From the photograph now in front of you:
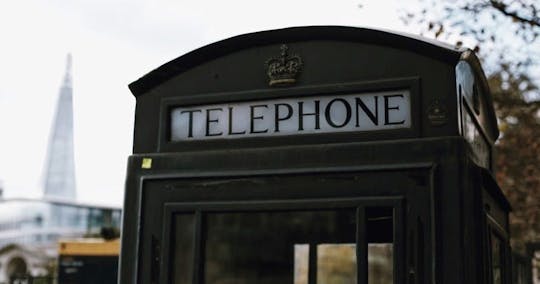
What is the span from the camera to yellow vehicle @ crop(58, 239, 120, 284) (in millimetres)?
17812

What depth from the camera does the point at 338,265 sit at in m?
2.51

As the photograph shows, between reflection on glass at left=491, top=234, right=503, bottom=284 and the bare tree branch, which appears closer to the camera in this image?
reflection on glass at left=491, top=234, right=503, bottom=284

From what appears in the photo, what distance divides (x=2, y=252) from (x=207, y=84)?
5875 cm

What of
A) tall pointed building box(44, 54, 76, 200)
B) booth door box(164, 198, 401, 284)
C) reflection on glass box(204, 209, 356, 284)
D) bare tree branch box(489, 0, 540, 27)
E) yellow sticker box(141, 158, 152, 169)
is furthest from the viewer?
tall pointed building box(44, 54, 76, 200)

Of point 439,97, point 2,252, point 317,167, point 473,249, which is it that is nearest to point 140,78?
point 317,167

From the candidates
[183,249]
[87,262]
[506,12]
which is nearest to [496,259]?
[183,249]

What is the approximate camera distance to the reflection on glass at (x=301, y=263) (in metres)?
2.63

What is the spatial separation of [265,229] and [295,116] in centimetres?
42

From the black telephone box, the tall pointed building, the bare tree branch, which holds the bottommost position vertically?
the black telephone box

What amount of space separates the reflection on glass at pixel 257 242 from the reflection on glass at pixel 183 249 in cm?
6

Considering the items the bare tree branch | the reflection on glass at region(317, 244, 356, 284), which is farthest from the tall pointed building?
the reflection on glass at region(317, 244, 356, 284)

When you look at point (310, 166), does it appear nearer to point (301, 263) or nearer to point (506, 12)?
point (301, 263)

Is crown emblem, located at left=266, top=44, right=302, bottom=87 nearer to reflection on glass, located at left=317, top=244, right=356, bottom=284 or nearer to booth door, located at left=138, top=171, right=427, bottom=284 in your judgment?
booth door, located at left=138, top=171, right=427, bottom=284

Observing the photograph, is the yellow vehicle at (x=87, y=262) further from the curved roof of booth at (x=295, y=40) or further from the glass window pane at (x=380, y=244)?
the glass window pane at (x=380, y=244)
